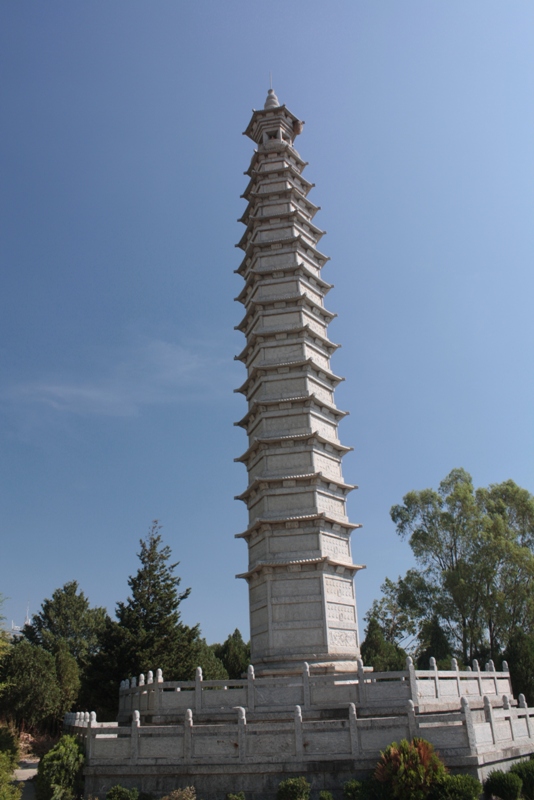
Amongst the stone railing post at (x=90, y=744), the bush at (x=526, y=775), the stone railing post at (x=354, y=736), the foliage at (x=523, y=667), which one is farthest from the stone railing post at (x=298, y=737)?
the foliage at (x=523, y=667)

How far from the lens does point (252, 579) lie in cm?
2428

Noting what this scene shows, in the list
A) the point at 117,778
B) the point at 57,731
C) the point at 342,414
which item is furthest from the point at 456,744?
the point at 57,731

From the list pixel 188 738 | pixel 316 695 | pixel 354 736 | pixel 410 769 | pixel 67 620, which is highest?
pixel 67 620

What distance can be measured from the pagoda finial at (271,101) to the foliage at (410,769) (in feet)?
104

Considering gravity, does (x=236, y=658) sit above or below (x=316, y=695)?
above

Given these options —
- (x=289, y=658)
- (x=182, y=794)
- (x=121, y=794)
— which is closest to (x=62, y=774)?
(x=121, y=794)

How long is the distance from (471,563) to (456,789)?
73.8 feet

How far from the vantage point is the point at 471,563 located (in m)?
34.1

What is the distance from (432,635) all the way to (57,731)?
75.5ft

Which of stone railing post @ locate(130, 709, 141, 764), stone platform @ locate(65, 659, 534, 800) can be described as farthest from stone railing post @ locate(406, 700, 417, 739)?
stone railing post @ locate(130, 709, 141, 764)

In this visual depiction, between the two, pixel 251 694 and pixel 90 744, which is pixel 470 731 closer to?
pixel 251 694

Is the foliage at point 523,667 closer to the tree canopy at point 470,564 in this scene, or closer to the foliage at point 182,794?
the tree canopy at point 470,564

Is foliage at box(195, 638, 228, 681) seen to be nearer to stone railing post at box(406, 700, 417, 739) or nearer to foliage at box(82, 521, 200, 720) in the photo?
foliage at box(82, 521, 200, 720)

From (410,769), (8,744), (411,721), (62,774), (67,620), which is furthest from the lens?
(67,620)
